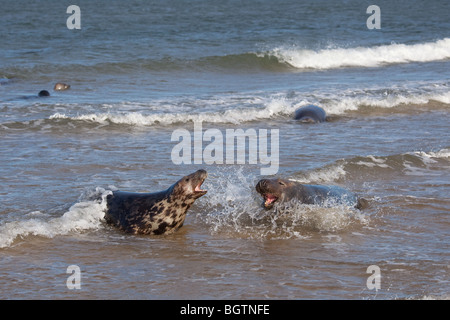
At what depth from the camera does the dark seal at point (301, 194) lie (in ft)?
24.8

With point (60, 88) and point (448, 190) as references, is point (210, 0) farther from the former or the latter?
point (448, 190)

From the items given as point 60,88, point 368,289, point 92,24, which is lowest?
point 368,289

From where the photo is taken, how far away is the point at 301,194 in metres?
7.77

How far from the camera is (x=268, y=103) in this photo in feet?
49.9

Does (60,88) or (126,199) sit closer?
(126,199)

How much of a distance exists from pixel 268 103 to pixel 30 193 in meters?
7.70

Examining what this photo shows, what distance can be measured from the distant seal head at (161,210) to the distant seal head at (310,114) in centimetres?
655

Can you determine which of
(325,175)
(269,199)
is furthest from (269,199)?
(325,175)

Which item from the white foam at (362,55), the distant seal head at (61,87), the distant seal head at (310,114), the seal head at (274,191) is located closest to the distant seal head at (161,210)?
the seal head at (274,191)

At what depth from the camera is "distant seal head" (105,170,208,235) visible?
23.6 feet

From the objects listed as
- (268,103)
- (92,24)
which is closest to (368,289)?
(268,103)

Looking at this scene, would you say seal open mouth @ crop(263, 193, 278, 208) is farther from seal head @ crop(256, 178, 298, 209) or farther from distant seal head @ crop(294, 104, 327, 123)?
distant seal head @ crop(294, 104, 327, 123)

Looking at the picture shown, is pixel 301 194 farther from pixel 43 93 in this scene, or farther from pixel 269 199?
pixel 43 93

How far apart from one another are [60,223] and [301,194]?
8.29 feet
